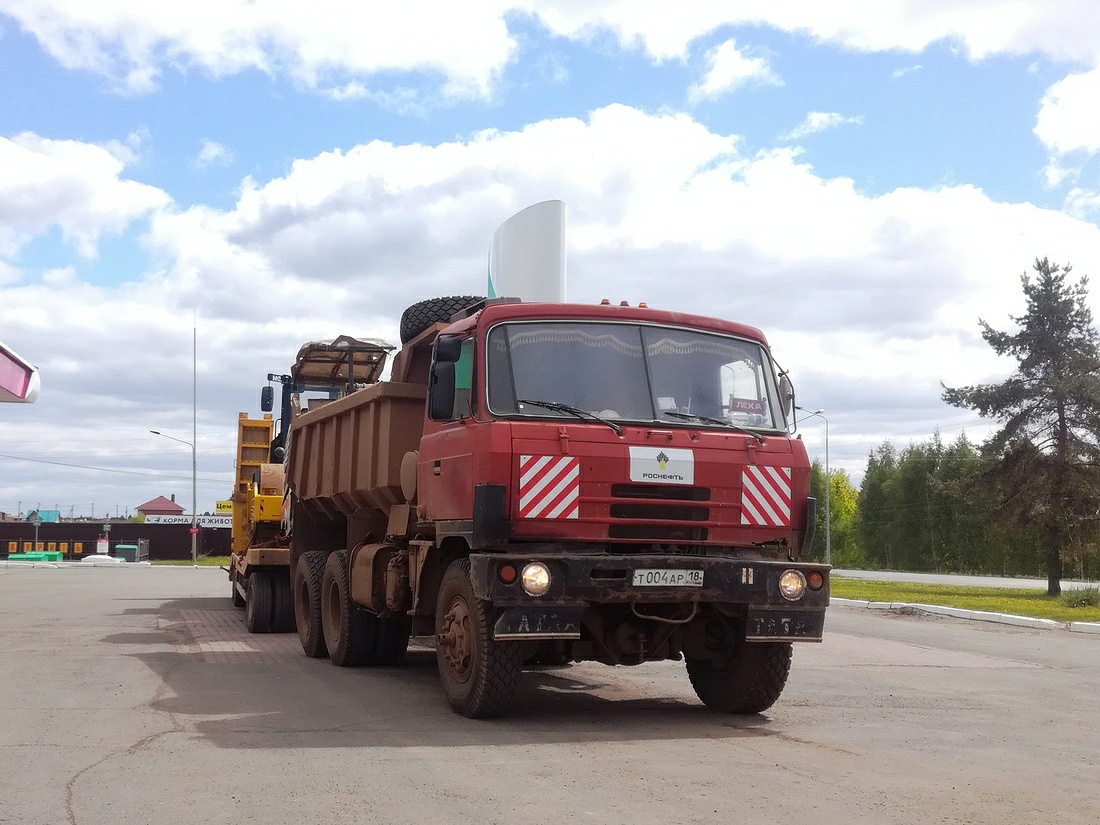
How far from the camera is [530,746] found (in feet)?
23.2

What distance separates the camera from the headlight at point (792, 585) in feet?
26.1

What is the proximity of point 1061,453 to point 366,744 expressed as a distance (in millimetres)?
30946

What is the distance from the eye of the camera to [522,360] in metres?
8.02

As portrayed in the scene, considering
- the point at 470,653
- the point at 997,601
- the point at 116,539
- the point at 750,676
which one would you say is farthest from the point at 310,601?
the point at 116,539

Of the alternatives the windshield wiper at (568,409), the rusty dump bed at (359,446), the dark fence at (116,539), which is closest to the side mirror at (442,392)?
the windshield wiper at (568,409)

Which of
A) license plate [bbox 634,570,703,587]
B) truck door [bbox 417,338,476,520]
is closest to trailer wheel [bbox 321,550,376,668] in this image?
truck door [bbox 417,338,476,520]

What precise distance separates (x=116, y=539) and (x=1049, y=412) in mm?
57218

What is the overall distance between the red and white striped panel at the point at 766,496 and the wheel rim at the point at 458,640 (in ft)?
6.48

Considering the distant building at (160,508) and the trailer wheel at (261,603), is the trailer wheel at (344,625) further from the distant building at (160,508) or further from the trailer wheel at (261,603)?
the distant building at (160,508)

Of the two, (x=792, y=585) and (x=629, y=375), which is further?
(x=629, y=375)

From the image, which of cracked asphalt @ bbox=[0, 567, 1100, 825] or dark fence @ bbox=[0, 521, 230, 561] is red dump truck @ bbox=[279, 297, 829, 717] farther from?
dark fence @ bbox=[0, 521, 230, 561]

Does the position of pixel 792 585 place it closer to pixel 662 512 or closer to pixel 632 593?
pixel 662 512

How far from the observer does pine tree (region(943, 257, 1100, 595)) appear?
3334cm

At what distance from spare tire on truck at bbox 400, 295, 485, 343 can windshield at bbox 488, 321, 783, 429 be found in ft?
7.60
